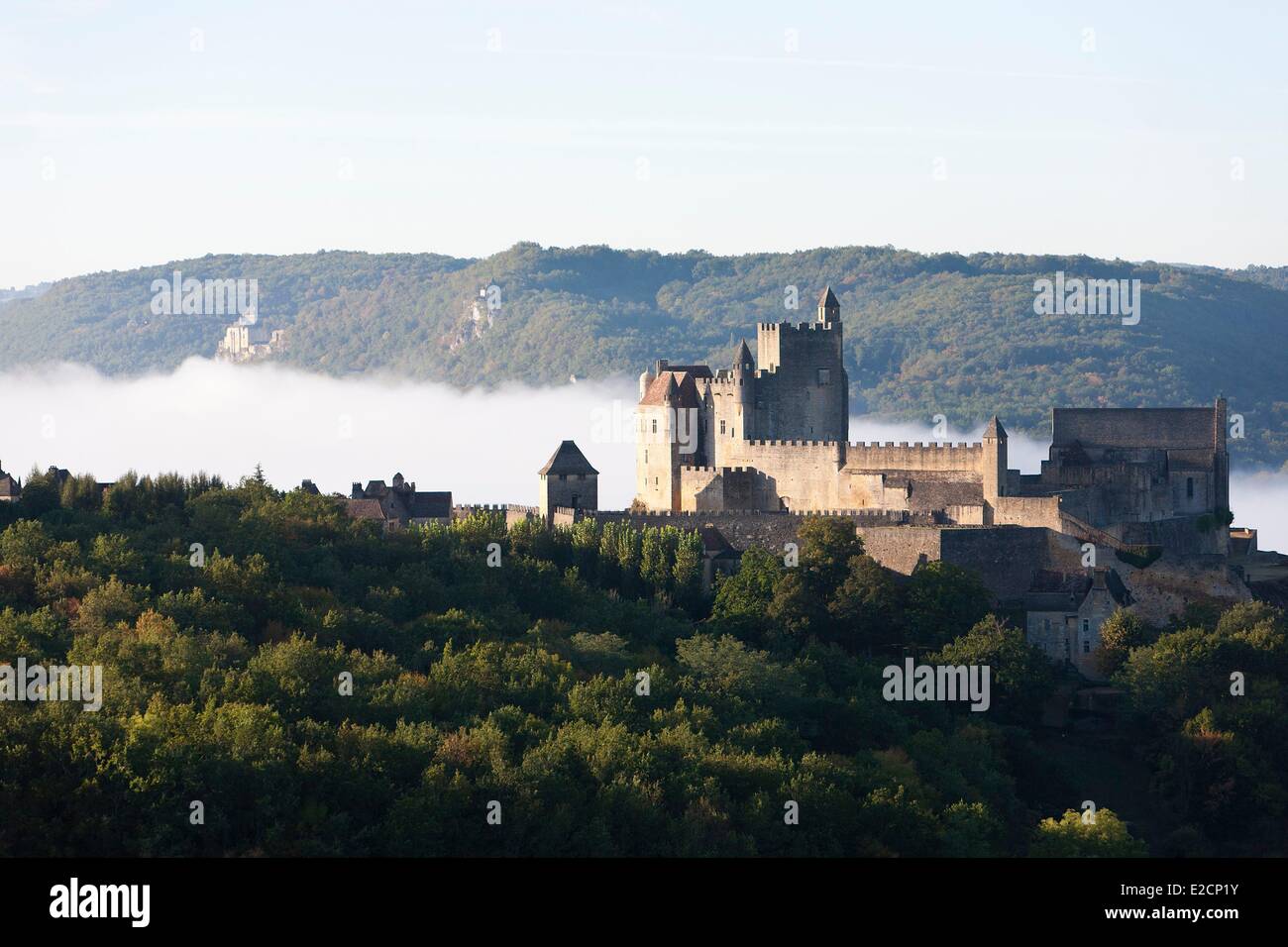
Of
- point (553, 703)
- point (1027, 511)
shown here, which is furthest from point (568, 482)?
point (1027, 511)

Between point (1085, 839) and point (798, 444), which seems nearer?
point (1085, 839)

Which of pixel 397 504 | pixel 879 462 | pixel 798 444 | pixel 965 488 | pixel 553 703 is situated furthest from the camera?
pixel 397 504

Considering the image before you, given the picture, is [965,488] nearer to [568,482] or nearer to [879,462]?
[879,462]

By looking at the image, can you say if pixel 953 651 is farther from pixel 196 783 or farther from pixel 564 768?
pixel 196 783

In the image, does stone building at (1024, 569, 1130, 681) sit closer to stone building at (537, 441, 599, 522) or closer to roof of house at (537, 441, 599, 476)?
stone building at (537, 441, 599, 522)

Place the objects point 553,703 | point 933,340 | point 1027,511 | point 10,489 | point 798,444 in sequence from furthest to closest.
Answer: point 933,340, point 10,489, point 798,444, point 1027,511, point 553,703

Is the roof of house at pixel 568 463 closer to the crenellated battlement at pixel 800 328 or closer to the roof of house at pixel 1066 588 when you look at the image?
the crenellated battlement at pixel 800 328

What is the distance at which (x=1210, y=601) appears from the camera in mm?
72625

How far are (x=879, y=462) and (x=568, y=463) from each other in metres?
9.75

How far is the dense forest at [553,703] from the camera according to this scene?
178ft

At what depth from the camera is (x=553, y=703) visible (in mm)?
62812

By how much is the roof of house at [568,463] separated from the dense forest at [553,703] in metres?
2.46

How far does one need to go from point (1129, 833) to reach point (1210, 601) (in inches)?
460

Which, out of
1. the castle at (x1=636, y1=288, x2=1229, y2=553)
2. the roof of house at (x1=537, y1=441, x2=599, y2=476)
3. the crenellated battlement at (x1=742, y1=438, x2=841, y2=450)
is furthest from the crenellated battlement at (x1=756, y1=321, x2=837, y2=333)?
the roof of house at (x1=537, y1=441, x2=599, y2=476)
